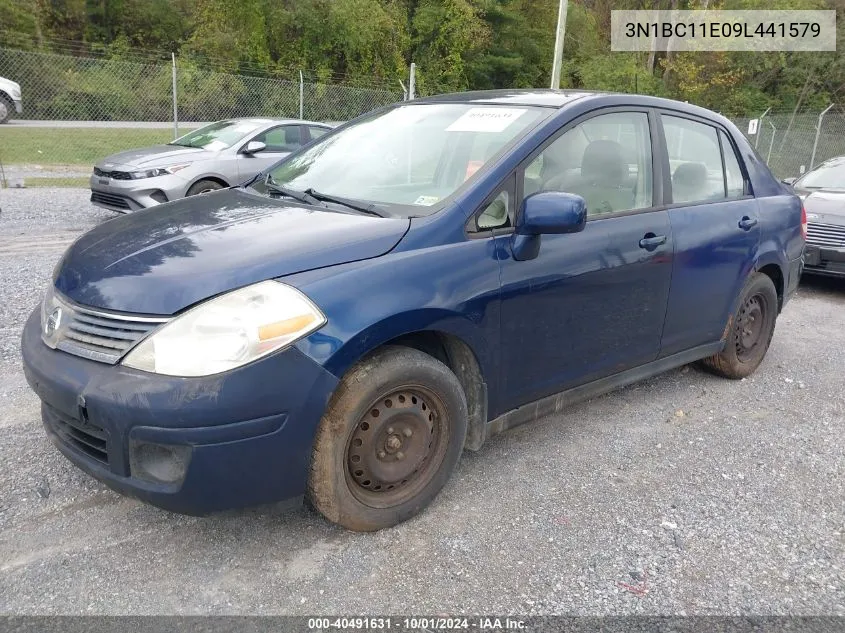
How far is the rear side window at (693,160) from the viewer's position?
3.73 m

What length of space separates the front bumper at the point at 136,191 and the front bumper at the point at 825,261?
718 cm

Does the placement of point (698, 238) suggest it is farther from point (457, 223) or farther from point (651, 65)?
point (651, 65)

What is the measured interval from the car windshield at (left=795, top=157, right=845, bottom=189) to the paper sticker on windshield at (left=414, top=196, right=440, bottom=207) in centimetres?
688

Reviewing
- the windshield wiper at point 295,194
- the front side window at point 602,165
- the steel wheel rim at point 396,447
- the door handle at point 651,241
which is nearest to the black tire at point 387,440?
the steel wheel rim at point 396,447

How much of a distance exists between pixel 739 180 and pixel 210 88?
51.3 feet

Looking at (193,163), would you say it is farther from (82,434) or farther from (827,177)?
(827,177)

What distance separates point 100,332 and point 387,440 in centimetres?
108

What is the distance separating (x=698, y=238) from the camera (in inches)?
147

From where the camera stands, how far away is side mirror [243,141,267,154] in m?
9.26

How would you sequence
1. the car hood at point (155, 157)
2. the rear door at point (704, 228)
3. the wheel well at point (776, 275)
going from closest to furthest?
the rear door at point (704, 228) < the wheel well at point (776, 275) < the car hood at point (155, 157)

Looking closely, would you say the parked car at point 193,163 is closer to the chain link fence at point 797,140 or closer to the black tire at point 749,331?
the black tire at point 749,331

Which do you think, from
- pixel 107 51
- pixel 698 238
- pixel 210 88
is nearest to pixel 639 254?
pixel 698 238

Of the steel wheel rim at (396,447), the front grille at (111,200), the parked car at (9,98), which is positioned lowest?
the steel wheel rim at (396,447)

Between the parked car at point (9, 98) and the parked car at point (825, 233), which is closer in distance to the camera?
the parked car at point (825, 233)
